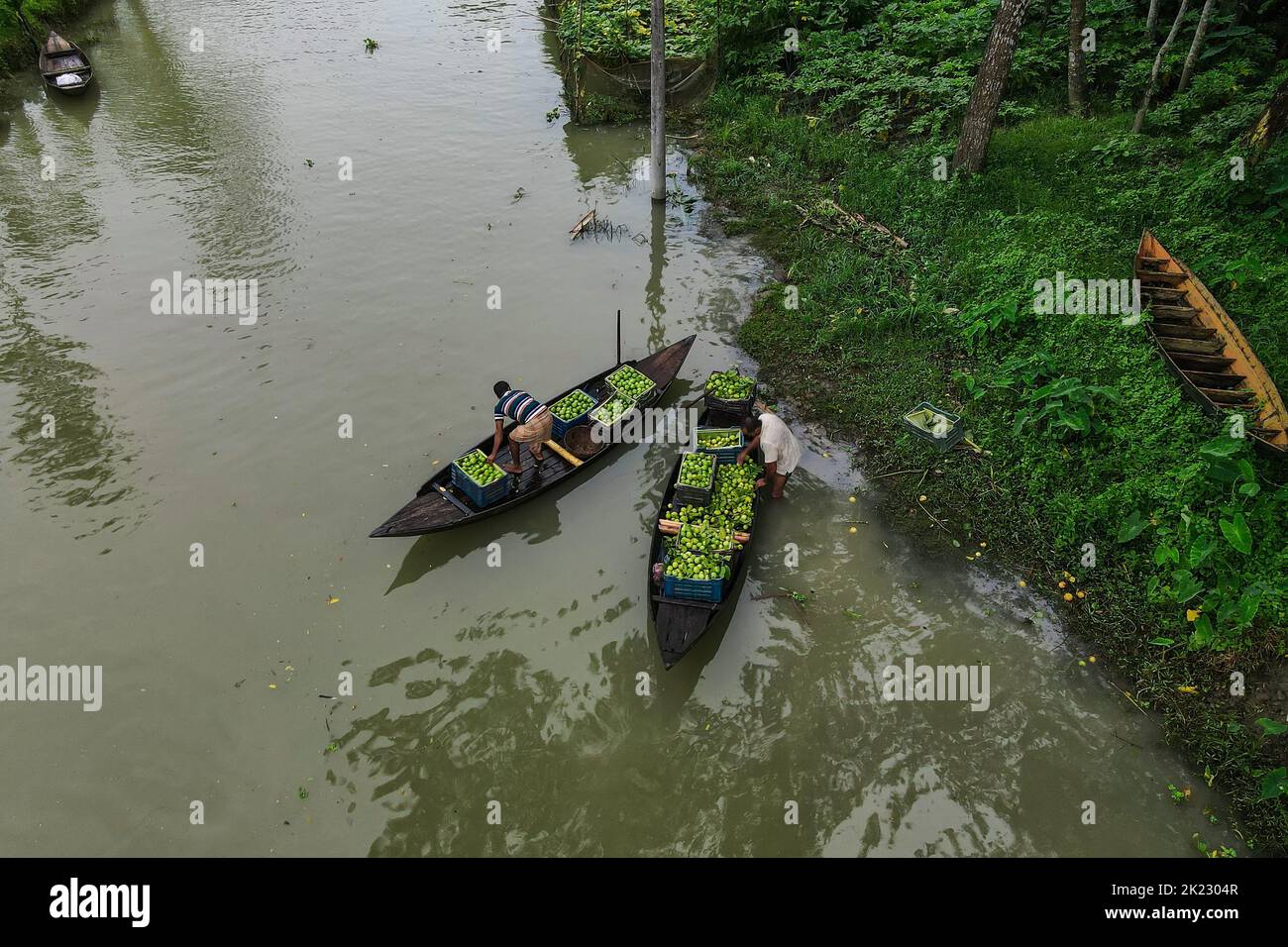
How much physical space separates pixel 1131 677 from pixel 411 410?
11512 mm

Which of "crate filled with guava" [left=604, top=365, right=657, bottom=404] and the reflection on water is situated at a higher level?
"crate filled with guava" [left=604, top=365, right=657, bottom=404]

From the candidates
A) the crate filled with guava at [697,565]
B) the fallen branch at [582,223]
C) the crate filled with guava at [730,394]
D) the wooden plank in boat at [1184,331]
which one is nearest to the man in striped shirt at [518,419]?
the crate filled with guava at [697,565]

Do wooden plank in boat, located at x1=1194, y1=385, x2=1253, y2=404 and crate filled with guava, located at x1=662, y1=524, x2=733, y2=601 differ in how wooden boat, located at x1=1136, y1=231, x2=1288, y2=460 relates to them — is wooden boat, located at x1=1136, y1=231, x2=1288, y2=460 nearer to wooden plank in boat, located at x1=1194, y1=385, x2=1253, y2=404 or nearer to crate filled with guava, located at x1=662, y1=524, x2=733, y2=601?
wooden plank in boat, located at x1=1194, y1=385, x2=1253, y2=404

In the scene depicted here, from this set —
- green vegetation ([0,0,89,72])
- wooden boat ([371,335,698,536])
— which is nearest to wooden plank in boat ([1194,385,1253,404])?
wooden boat ([371,335,698,536])

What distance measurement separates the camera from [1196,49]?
15.1 metres

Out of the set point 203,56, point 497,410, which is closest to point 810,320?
point 497,410

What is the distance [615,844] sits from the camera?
7.33 metres

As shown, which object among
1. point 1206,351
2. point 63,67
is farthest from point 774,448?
point 63,67

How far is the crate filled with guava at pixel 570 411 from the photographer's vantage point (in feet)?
36.5

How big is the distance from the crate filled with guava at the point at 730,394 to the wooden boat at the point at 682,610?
97.0 inches

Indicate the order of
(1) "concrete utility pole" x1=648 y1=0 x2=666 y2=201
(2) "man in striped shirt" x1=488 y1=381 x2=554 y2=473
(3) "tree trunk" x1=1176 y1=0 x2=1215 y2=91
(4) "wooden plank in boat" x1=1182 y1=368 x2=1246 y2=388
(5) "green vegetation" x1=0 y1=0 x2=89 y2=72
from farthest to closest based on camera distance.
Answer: (5) "green vegetation" x1=0 y1=0 x2=89 y2=72, (1) "concrete utility pole" x1=648 y1=0 x2=666 y2=201, (3) "tree trunk" x1=1176 y1=0 x2=1215 y2=91, (4) "wooden plank in boat" x1=1182 y1=368 x2=1246 y2=388, (2) "man in striped shirt" x1=488 y1=381 x2=554 y2=473

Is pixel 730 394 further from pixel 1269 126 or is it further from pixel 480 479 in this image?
pixel 1269 126

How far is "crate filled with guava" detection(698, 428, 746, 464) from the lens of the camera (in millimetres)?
10688

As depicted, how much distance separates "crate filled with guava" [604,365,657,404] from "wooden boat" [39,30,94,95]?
71.2 feet
